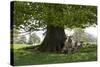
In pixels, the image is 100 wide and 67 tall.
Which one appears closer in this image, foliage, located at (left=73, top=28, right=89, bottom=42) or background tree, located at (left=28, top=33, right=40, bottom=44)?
background tree, located at (left=28, top=33, right=40, bottom=44)

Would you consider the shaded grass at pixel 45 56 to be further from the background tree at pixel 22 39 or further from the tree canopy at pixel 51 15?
the tree canopy at pixel 51 15

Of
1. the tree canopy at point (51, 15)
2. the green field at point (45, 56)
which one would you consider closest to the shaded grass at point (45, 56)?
the green field at point (45, 56)

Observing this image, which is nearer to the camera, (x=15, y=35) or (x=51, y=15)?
(x=15, y=35)

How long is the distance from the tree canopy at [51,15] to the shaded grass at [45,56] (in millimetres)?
262

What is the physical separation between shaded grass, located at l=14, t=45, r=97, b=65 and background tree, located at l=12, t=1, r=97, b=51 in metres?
0.09

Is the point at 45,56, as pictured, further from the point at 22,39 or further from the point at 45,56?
the point at 22,39

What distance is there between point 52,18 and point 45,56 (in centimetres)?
47

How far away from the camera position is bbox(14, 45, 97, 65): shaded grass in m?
2.32

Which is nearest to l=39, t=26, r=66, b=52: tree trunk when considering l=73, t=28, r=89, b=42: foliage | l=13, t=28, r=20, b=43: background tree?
l=73, t=28, r=89, b=42: foliage

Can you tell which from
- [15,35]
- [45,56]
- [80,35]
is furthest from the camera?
[80,35]

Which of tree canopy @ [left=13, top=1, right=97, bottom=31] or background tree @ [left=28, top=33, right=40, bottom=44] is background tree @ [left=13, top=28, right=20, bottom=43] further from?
background tree @ [left=28, top=33, right=40, bottom=44]

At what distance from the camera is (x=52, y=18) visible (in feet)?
8.10

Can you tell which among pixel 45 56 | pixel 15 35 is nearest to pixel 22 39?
pixel 15 35
